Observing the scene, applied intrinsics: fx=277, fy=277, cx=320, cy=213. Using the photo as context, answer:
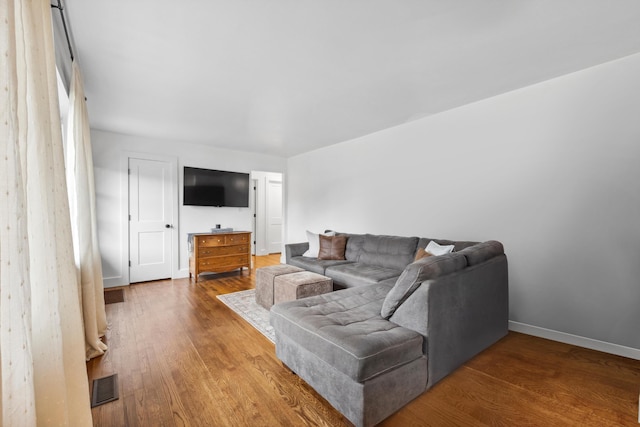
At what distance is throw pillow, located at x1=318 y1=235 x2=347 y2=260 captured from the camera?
4.31m

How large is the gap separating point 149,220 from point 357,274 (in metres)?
3.71

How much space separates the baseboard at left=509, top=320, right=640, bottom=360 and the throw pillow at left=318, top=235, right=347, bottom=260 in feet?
7.46

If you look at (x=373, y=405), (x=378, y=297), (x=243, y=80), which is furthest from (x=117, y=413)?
(x=243, y=80)

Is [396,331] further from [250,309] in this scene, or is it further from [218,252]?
[218,252]

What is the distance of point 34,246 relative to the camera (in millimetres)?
1012

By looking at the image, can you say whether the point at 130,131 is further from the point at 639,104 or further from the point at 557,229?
the point at 639,104

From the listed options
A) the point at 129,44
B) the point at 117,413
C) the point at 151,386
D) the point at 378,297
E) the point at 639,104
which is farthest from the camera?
the point at 378,297

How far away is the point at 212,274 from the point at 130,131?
2.80m

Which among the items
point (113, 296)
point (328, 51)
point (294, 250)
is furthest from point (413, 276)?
point (113, 296)

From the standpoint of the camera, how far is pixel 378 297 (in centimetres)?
250

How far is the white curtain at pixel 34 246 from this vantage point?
29.3 inches

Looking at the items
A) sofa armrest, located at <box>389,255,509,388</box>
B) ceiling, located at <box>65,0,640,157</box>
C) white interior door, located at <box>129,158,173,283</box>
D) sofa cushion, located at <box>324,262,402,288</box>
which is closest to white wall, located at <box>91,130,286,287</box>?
white interior door, located at <box>129,158,173,283</box>

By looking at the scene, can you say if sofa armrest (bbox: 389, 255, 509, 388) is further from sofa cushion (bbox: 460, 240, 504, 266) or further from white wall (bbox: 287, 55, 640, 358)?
white wall (bbox: 287, 55, 640, 358)

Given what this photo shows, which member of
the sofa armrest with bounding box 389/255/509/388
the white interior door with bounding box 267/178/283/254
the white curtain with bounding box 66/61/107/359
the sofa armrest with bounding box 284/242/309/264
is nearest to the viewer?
the sofa armrest with bounding box 389/255/509/388
